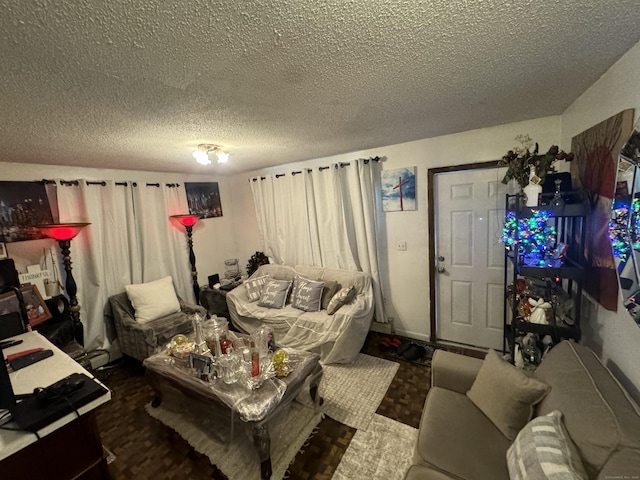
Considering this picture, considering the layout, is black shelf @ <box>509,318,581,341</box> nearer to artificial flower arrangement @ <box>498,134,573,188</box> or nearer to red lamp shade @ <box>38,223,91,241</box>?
artificial flower arrangement @ <box>498,134,573,188</box>

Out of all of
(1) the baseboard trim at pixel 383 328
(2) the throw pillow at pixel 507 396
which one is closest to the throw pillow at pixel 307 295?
(1) the baseboard trim at pixel 383 328

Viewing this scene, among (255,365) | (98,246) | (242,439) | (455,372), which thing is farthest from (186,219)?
(455,372)

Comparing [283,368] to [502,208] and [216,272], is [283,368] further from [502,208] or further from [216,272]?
[216,272]

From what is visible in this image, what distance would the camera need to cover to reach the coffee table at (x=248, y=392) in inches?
62.3

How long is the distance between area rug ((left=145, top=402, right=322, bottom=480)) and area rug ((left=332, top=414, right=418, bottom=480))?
1.11 feet

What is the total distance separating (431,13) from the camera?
33.9 inches

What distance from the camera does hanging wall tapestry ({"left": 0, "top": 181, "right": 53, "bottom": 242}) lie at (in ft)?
7.97

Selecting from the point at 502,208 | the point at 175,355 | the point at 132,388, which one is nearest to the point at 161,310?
the point at 132,388

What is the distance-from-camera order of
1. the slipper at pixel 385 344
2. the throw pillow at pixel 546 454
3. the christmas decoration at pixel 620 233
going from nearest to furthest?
the throw pillow at pixel 546 454
the christmas decoration at pixel 620 233
the slipper at pixel 385 344

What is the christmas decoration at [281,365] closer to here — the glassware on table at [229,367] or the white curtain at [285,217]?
the glassware on table at [229,367]

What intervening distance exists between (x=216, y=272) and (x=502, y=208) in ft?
12.8

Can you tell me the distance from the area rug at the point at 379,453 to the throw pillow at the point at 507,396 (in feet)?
1.45

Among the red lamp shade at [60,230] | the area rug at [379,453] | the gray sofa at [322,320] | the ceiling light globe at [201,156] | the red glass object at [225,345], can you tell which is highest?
the ceiling light globe at [201,156]

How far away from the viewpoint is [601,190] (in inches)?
56.2
